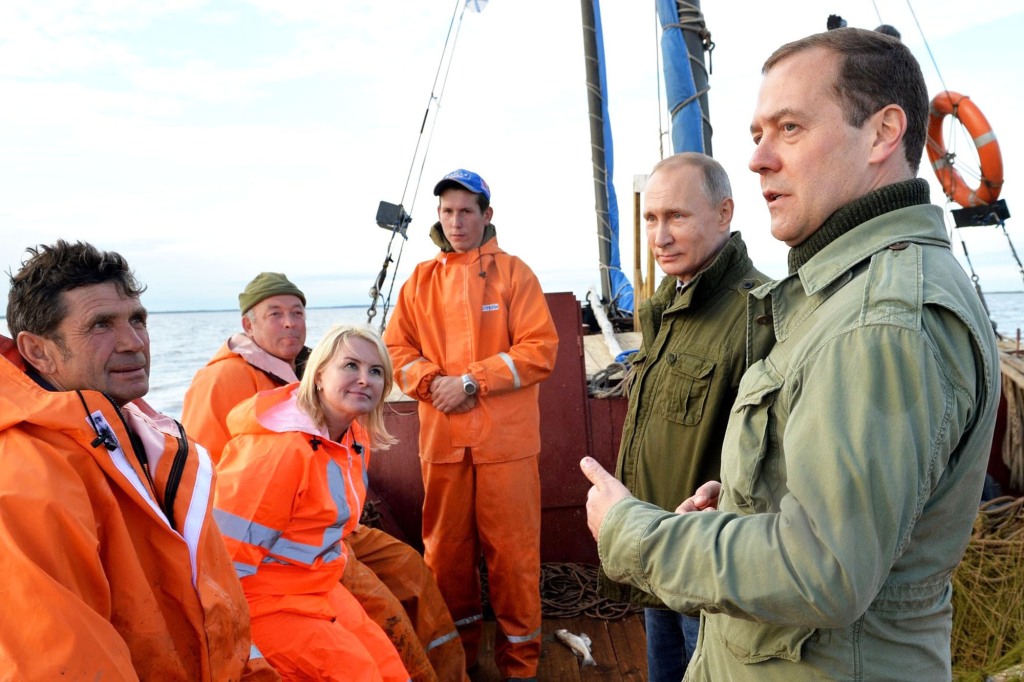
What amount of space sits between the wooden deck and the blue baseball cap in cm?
218

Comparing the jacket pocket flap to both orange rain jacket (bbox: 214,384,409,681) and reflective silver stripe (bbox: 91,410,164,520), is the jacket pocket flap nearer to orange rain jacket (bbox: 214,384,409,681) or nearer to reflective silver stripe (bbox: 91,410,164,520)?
reflective silver stripe (bbox: 91,410,164,520)

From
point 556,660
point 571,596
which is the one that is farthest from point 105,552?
point 571,596

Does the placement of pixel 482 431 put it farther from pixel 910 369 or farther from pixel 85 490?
pixel 910 369

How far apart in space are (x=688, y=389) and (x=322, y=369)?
4.38ft

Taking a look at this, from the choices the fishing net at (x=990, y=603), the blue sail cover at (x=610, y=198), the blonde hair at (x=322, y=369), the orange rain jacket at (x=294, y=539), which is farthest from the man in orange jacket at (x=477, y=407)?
the blue sail cover at (x=610, y=198)

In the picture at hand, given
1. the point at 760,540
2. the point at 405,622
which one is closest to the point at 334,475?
the point at 405,622

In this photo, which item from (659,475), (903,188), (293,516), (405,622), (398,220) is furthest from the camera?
(398,220)

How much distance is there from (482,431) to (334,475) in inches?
33.1

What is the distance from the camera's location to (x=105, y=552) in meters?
1.60

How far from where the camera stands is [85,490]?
154 centimetres

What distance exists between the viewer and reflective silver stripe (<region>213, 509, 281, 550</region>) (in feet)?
7.52

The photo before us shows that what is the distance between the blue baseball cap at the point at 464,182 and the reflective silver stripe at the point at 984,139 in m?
6.29

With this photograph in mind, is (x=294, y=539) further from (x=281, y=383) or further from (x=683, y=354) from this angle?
A: (x=683, y=354)

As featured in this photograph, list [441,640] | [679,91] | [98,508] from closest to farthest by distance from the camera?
[98,508] < [441,640] < [679,91]
